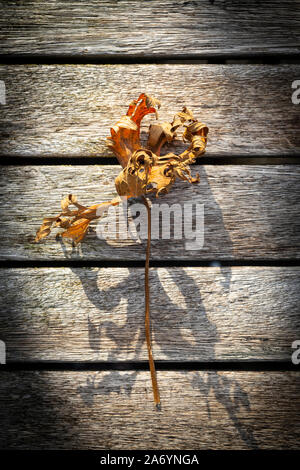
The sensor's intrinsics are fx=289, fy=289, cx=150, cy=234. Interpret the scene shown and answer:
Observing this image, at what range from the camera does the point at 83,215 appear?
0.57 metres

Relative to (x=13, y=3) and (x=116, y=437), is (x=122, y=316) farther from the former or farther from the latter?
(x=13, y=3)

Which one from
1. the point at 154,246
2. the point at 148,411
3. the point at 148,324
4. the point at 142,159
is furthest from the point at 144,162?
the point at 148,411

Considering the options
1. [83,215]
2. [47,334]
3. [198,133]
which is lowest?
[47,334]

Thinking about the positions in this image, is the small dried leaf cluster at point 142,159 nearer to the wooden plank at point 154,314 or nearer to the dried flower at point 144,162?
the dried flower at point 144,162

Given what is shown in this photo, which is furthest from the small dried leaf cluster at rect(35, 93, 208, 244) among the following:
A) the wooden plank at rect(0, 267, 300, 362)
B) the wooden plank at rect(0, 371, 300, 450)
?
the wooden plank at rect(0, 371, 300, 450)

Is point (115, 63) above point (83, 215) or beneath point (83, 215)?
above

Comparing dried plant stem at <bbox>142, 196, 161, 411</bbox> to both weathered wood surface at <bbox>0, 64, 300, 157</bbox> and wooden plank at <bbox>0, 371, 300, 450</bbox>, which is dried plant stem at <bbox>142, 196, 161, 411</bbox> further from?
weathered wood surface at <bbox>0, 64, 300, 157</bbox>

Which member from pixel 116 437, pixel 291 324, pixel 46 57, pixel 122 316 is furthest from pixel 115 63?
pixel 116 437

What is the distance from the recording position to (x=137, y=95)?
630 mm

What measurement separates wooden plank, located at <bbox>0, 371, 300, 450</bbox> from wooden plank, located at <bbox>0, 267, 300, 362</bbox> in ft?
0.16

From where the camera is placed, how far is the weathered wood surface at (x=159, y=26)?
0.63 metres

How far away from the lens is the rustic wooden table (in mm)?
628

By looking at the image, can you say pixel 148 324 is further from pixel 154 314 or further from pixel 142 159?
pixel 142 159

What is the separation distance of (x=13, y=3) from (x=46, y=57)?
0.13m
